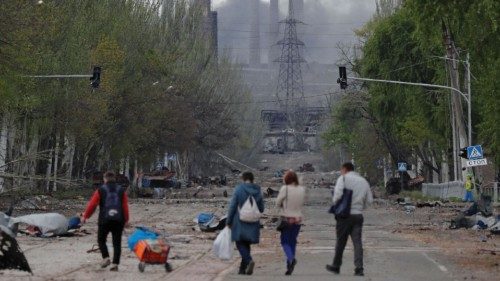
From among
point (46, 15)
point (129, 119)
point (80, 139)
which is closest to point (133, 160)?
point (129, 119)

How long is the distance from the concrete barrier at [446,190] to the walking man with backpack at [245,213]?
39.4 meters

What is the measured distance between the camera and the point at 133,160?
89625 mm

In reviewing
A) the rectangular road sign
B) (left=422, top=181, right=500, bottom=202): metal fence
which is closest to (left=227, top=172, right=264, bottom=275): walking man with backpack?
the rectangular road sign

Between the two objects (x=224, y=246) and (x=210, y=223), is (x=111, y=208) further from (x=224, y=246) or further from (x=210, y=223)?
(x=210, y=223)

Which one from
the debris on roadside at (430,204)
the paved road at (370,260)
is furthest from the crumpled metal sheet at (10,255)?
the debris on roadside at (430,204)

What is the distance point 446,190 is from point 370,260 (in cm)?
4065

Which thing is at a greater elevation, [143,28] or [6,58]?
[143,28]

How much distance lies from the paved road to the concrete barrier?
25325 mm

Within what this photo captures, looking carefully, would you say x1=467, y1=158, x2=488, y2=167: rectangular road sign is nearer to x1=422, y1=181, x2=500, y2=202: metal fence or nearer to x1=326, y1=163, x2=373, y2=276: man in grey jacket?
x1=422, y1=181, x2=500, y2=202: metal fence

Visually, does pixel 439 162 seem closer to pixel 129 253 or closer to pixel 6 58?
pixel 6 58

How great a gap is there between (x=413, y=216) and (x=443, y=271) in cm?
2468

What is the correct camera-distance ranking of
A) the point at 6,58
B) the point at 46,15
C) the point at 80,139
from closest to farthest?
1. the point at 6,58
2. the point at 46,15
3. the point at 80,139

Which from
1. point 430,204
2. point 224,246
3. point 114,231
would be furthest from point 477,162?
point 114,231

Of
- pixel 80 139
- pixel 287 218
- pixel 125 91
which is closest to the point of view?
pixel 287 218
